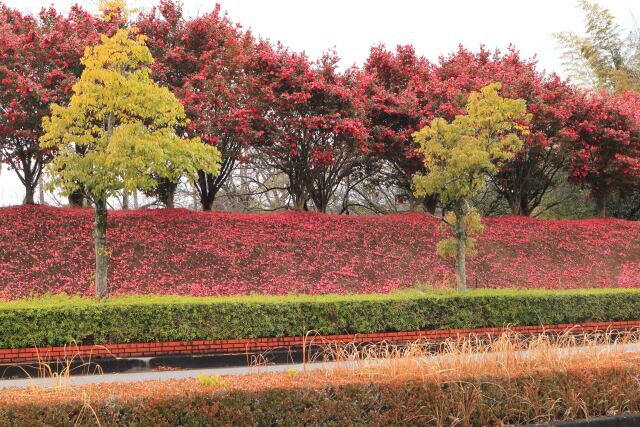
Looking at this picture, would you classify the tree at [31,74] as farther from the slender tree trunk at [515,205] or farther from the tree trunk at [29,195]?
the slender tree trunk at [515,205]

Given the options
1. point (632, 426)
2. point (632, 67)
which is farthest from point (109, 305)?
point (632, 67)

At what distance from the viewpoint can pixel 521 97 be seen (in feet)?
63.2

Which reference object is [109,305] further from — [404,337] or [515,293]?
[515,293]

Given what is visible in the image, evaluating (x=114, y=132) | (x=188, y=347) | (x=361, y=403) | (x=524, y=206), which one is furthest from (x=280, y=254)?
(x=361, y=403)

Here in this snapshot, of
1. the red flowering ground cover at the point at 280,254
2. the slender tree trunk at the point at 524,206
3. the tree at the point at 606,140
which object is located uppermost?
the tree at the point at 606,140

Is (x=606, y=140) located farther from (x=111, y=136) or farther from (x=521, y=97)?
(x=111, y=136)

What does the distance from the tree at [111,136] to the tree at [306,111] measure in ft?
18.5

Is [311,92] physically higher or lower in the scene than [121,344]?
higher

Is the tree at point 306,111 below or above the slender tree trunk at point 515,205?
above

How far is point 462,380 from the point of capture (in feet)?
16.4

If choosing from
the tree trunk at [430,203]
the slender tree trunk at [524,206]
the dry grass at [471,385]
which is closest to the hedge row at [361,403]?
the dry grass at [471,385]

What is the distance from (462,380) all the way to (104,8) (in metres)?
9.80

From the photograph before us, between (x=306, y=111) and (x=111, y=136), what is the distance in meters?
7.39

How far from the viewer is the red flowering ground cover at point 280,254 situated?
45.1 feet
